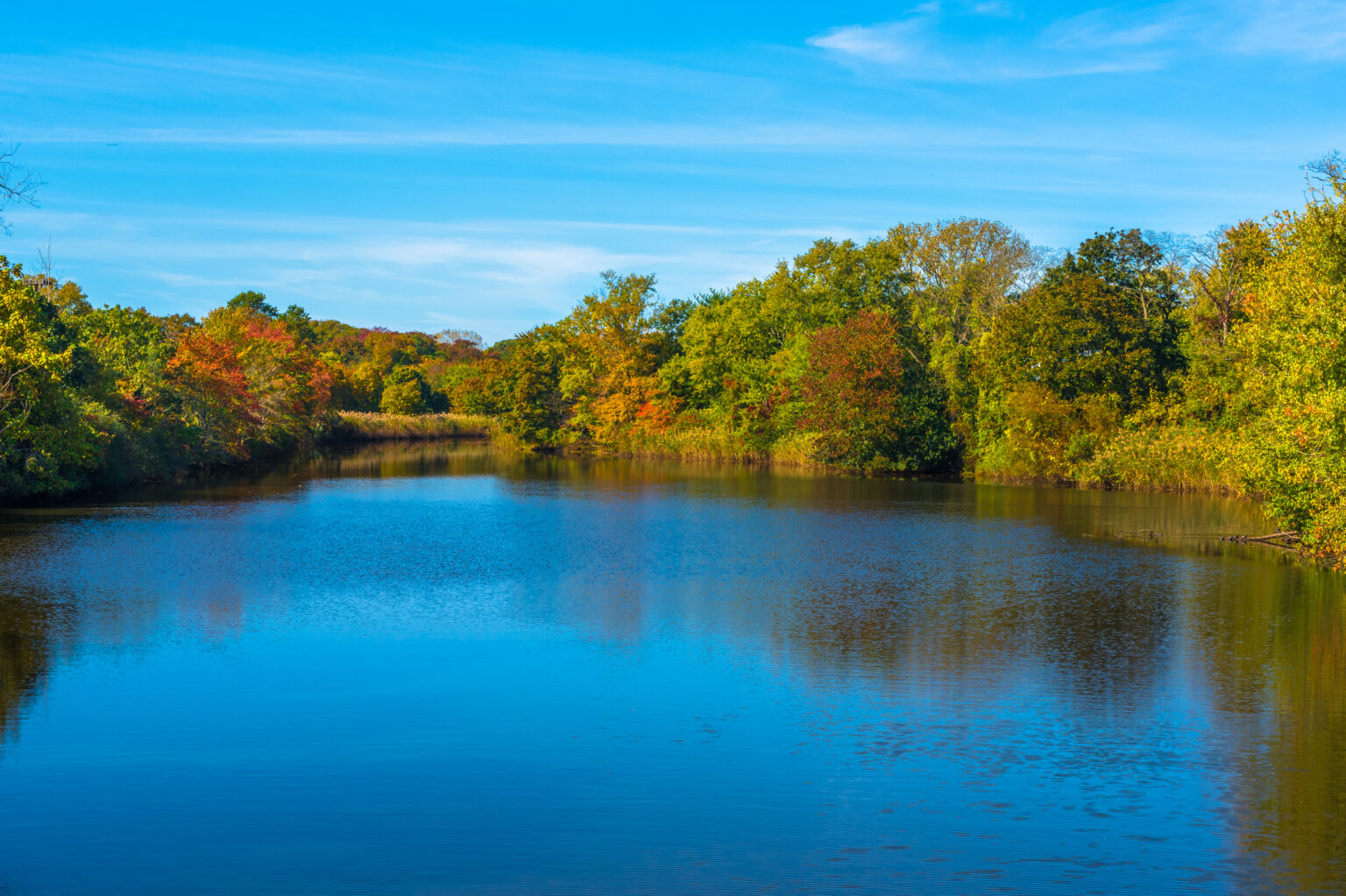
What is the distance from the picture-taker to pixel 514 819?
25.2ft

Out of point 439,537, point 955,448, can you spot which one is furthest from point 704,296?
point 439,537

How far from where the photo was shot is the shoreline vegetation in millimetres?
25234

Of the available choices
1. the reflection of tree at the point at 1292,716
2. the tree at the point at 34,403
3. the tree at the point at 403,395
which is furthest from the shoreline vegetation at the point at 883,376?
the tree at the point at 403,395

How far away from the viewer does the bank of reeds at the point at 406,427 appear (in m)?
79.9

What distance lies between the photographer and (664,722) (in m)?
10.2

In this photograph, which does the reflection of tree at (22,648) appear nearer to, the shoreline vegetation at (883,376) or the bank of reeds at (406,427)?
the shoreline vegetation at (883,376)

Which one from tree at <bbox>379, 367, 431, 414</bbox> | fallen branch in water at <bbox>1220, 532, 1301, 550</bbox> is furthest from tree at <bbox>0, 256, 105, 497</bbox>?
tree at <bbox>379, 367, 431, 414</bbox>

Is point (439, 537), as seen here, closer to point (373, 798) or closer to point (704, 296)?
point (373, 798)

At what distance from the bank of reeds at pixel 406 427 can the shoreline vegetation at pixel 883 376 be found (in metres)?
0.79

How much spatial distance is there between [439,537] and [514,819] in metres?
18.2

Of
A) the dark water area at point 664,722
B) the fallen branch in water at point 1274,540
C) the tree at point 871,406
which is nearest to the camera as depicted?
the dark water area at point 664,722

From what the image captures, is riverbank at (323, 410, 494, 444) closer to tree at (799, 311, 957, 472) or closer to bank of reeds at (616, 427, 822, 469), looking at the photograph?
bank of reeds at (616, 427, 822, 469)

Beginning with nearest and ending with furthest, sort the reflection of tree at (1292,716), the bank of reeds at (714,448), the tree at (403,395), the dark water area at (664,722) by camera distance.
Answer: the dark water area at (664,722), the reflection of tree at (1292,716), the bank of reeds at (714,448), the tree at (403,395)

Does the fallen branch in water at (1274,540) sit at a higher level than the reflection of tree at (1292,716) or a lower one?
higher
